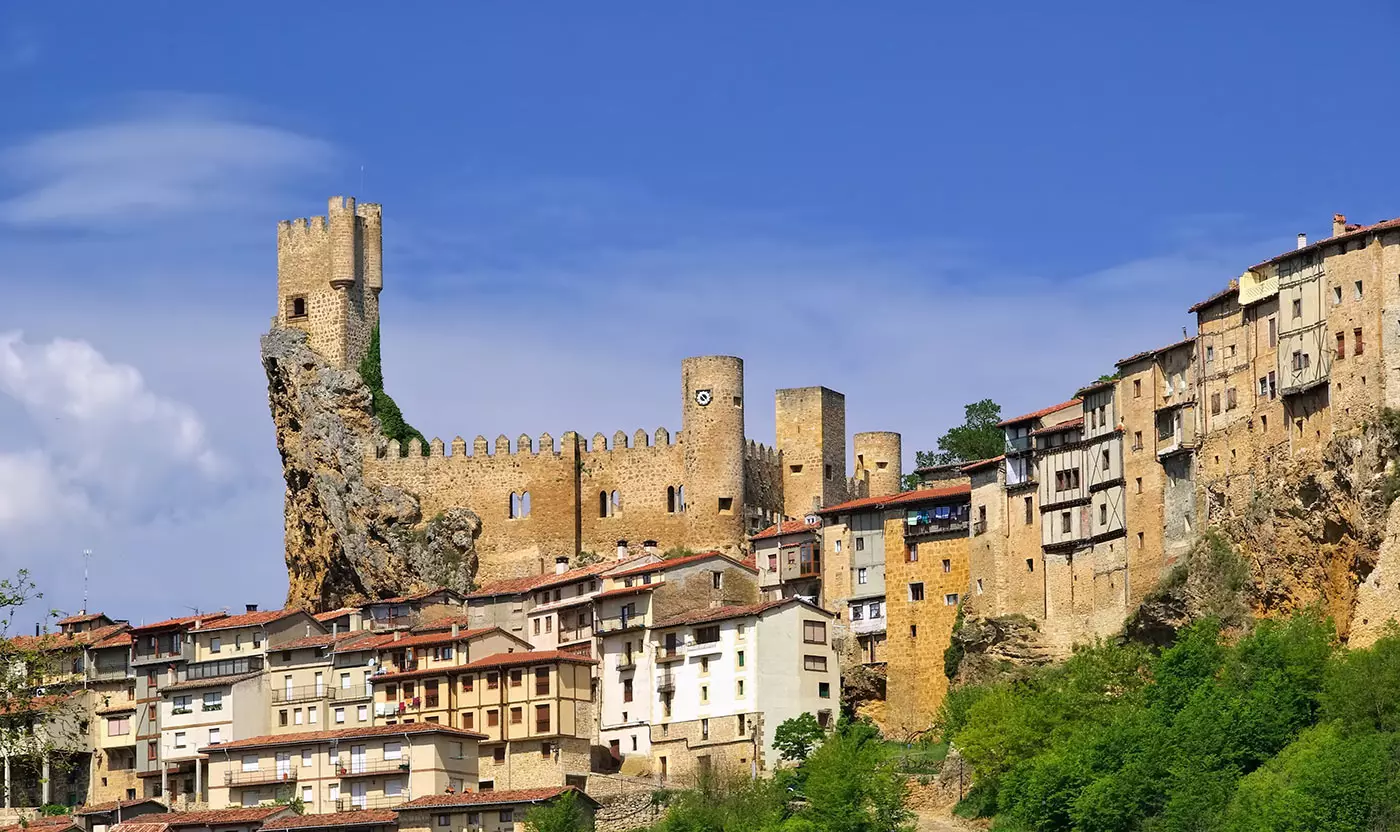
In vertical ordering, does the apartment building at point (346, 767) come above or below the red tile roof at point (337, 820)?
above

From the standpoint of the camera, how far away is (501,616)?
10406 cm

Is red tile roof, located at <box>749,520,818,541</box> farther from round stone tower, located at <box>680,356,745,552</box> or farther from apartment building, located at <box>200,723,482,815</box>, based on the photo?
apartment building, located at <box>200,723,482,815</box>

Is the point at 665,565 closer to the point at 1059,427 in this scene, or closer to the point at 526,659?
the point at 526,659

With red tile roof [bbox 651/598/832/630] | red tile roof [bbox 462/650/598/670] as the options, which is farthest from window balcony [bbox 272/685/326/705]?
red tile roof [bbox 651/598/832/630]

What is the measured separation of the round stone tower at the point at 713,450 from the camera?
10962cm

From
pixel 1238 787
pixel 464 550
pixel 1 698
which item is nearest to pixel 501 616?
pixel 464 550

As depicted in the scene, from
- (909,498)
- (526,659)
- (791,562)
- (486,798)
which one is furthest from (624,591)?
(486,798)

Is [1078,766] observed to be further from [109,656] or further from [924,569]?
[109,656]

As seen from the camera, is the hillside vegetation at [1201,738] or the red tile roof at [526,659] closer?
the hillside vegetation at [1201,738]

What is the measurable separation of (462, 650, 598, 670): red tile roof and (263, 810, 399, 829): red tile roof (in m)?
6.78

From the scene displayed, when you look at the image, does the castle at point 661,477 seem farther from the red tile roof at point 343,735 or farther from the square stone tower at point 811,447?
the red tile roof at point 343,735

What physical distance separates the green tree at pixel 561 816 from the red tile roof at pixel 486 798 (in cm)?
68

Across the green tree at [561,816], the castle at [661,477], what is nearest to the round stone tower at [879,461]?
the castle at [661,477]

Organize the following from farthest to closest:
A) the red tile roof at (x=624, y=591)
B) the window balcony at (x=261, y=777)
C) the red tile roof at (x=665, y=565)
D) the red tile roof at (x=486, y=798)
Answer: the red tile roof at (x=665, y=565), the window balcony at (x=261, y=777), the red tile roof at (x=624, y=591), the red tile roof at (x=486, y=798)
